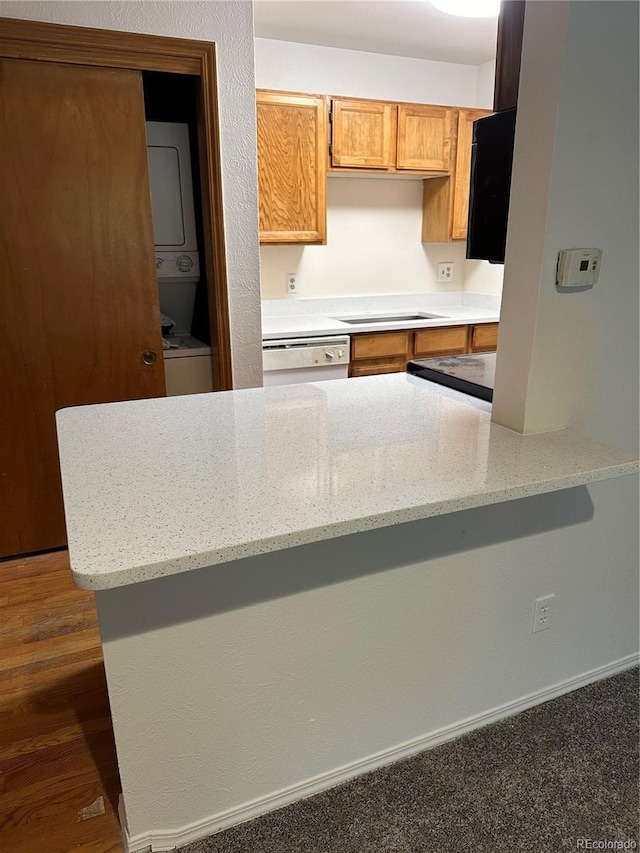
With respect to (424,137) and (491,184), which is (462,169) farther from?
(491,184)

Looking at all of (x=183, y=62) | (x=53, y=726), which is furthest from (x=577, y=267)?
(x=53, y=726)

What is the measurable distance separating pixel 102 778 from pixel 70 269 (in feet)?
6.16

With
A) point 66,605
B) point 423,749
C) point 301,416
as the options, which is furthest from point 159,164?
point 423,749

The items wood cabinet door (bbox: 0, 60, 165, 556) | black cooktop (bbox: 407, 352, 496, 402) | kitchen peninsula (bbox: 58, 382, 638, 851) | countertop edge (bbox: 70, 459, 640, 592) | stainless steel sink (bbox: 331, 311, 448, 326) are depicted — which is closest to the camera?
countertop edge (bbox: 70, 459, 640, 592)

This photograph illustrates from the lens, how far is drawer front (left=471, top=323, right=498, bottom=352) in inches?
152

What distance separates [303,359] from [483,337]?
53.4 inches

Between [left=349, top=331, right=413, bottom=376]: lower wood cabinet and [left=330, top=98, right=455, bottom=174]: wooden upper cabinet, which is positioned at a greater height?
[left=330, top=98, right=455, bottom=174]: wooden upper cabinet

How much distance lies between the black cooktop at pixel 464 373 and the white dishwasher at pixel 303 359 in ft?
3.89

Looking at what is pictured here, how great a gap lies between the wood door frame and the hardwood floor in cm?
120

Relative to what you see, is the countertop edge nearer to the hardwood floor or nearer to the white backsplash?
the hardwood floor

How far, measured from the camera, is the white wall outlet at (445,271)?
14.4 feet

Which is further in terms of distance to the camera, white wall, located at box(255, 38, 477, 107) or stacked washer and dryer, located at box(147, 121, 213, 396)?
white wall, located at box(255, 38, 477, 107)

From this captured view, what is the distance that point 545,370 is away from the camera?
4.97ft

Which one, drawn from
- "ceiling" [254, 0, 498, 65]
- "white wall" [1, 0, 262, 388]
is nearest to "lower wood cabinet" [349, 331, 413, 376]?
"white wall" [1, 0, 262, 388]
